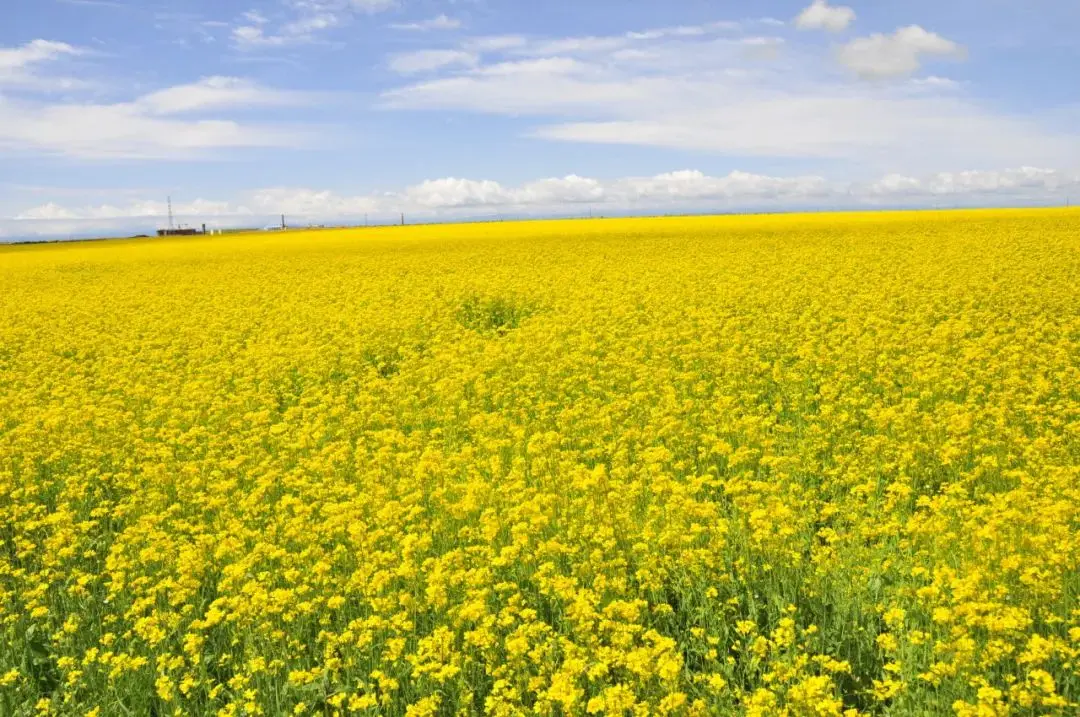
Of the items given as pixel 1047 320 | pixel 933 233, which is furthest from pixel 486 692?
pixel 933 233

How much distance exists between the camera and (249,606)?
198 inches

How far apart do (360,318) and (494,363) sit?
5981 millimetres

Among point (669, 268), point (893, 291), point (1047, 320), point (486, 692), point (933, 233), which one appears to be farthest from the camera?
point (933, 233)

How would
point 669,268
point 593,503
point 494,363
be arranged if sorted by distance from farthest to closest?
point 669,268, point 494,363, point 593,503

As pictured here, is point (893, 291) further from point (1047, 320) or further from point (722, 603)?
point (722, 603)

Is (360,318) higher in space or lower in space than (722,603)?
higher

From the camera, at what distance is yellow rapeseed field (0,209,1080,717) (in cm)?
438

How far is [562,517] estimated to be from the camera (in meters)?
6.06

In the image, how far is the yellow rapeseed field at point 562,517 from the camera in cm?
438

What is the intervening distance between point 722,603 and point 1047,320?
10.8 meters

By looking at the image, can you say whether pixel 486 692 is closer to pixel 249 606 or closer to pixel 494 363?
pixel 249 606

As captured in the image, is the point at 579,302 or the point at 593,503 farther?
the point at 579,302

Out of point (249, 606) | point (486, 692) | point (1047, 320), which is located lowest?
point (486, 692)

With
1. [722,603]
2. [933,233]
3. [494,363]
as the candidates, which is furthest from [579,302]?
[933,233]
